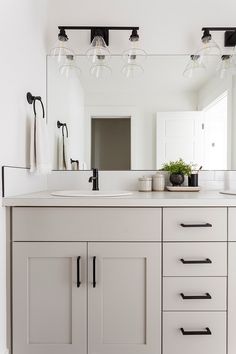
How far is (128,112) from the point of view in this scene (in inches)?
79.5

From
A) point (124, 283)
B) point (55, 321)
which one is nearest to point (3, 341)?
point (55, 321)

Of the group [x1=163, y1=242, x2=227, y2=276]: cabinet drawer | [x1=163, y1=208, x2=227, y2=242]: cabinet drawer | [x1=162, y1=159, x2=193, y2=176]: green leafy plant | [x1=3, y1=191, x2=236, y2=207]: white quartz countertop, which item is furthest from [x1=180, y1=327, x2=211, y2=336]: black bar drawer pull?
[x1=162, y1=159, x2=193, y2=176]: green leafy plant

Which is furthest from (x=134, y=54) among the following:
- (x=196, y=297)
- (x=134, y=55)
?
(x=196, y=297)

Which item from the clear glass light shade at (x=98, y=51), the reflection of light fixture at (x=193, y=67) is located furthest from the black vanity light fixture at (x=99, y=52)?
the reflection of light fixture at (x=193, y=67)

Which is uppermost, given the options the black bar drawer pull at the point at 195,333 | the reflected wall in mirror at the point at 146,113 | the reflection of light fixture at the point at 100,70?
the reflection of light fixture at the point at 100,70

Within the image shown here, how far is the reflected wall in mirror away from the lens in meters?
2.00

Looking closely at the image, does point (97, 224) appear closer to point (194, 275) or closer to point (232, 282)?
point (194, 275)

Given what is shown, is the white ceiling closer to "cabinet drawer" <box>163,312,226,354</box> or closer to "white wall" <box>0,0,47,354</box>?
"white wall" <box>0,0,47,354</box>

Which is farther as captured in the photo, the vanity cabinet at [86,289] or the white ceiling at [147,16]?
the white ceiling at [147,16]

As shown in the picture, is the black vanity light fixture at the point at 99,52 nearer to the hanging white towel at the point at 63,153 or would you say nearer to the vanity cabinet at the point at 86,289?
the hanging white towel at the point at 63,153

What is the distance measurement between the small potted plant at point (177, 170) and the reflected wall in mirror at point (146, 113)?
0.04 m

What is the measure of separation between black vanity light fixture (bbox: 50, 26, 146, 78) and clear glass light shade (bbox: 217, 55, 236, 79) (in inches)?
22.2

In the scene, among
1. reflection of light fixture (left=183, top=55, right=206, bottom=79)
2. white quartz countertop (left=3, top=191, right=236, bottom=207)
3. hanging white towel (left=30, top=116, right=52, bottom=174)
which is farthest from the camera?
reflection of light fixture (left=183, top=55, right=206, bottom=79)

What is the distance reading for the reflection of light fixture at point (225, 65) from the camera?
202 centimetres
